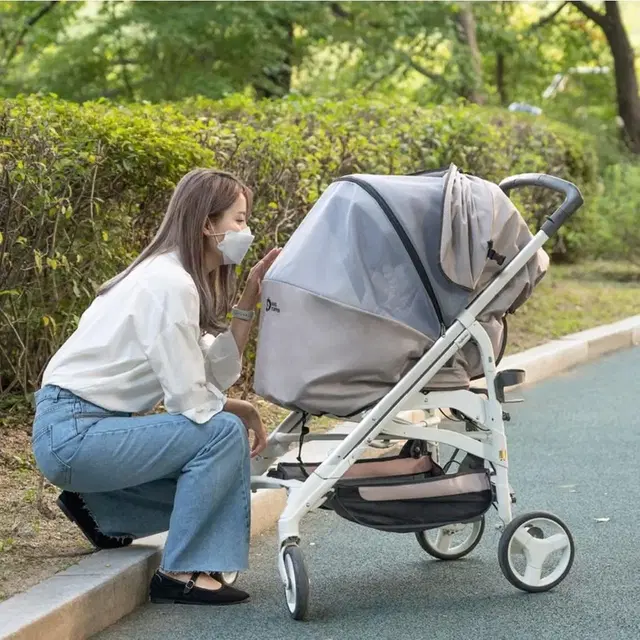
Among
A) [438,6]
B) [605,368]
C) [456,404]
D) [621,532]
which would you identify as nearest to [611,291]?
[605,368]

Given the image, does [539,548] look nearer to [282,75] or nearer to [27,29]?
[282,75]

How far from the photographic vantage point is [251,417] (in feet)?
15.1

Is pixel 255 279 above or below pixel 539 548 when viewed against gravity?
above

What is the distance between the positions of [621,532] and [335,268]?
72.2 inches

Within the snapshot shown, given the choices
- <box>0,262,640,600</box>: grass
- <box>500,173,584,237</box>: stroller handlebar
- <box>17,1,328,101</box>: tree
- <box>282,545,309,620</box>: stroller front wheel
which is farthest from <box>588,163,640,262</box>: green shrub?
<box>282,545,309,620</box>: stroller front wheel

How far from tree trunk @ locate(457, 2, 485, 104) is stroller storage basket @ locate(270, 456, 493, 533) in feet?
46.9

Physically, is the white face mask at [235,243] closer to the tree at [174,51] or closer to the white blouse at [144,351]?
the white blouse at [144,351]

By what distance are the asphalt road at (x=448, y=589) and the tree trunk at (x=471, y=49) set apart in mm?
12379

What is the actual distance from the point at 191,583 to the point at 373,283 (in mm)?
1147

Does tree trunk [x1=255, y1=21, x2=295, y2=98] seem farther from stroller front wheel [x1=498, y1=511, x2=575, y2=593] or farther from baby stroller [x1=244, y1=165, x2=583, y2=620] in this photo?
stroller front wheel [x1=498, y1=511, x2=575, y2=593]

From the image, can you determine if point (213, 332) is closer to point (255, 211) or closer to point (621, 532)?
point (621, 532)

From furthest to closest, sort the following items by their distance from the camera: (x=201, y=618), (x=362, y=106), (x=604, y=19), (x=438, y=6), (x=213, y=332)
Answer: (x=604, y=19)
(x=438, y=6)
(x=362, y=106)
(x=213, y=332)
(x=201, y=618)

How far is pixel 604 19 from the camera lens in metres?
20.5

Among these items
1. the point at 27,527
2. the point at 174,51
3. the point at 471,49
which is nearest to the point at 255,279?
the point at 27,527
